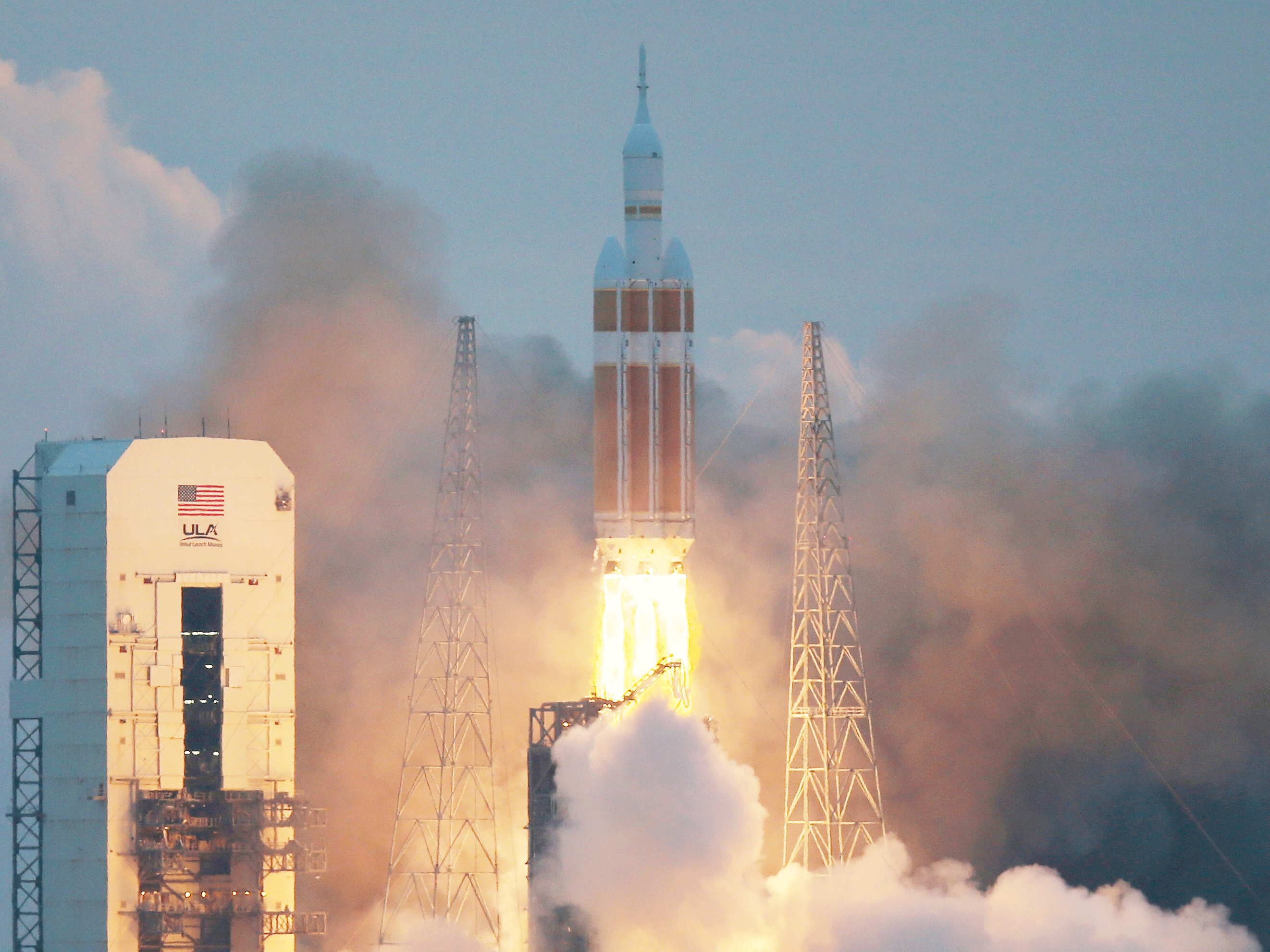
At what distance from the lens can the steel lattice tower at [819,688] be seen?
6531 cm

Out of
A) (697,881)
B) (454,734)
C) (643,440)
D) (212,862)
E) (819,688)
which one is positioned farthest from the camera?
(819,688)

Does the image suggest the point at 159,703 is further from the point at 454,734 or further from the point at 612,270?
the point at 612,270

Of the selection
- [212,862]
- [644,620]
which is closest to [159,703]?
[212,862]

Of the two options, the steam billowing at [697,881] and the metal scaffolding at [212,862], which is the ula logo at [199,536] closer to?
the metal scaffolding at [212,862]

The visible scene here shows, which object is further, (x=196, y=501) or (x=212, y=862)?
(x=196, y=501)

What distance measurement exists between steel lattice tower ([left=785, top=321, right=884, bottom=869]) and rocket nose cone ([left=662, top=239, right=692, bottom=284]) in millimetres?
2784

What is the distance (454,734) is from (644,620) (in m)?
5.62

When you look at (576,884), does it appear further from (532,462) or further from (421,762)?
(532,462)

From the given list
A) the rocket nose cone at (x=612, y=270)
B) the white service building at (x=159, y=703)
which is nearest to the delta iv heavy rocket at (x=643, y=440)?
the rocket nose cone at (x=612, y=270)

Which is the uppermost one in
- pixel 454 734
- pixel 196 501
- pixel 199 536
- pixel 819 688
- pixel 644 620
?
pixel 196 501

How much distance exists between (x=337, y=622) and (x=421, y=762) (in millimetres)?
4283

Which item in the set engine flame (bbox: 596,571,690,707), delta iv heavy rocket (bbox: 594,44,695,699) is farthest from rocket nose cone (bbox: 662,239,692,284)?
engine flame (bbox: 596,571,690,707)

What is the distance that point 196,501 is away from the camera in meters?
68.2

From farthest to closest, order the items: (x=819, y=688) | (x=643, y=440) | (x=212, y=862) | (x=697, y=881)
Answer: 1. (x=819, y=688)
2. (x=212, y=862)
3. (x=643, y=440)
4. (x=697, y=881)
